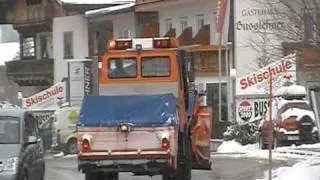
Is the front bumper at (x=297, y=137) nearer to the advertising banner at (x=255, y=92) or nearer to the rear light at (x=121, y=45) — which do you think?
the advertising banner at (x=255, y=92)

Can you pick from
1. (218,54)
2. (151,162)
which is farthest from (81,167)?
(218,54)

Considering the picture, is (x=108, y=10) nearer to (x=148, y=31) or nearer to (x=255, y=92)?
(x=148, y=31)

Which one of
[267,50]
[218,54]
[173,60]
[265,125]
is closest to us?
[173,60]

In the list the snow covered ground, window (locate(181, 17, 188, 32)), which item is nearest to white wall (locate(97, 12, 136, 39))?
window (locate(181, 17, 188, 32))

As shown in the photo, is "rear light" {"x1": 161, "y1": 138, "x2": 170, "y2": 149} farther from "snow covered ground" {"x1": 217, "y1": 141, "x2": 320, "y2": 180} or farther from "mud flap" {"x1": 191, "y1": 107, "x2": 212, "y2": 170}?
"snow covered ground" {"x1": 217, "y1": 141, "x2": 320, "y2": 180}

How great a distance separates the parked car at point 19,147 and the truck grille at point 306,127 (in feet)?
45.3

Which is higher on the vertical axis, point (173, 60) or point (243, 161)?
point (173, 60)

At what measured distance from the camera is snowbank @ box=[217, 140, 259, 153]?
3023cm

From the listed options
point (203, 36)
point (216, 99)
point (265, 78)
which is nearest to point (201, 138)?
point (265, 78)

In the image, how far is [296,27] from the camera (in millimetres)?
19250

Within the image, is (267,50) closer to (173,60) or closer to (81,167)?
(173,60)

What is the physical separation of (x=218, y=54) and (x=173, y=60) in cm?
2192

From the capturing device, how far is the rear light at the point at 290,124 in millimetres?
28484

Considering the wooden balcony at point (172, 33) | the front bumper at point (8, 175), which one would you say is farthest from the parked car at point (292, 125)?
the wooden balcony at point (172, 33)
